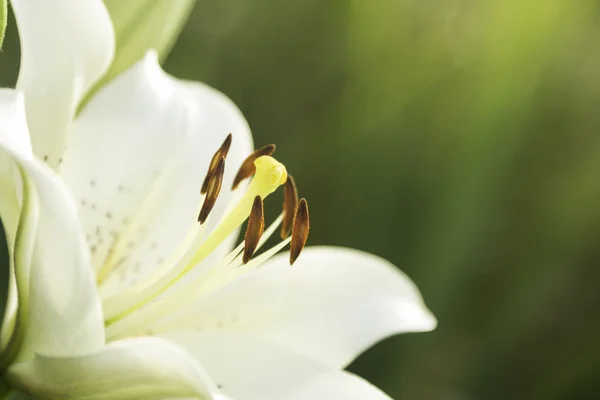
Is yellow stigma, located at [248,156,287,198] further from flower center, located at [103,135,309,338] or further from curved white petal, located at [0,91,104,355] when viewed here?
curved white petal, located at [0,91,104,355]

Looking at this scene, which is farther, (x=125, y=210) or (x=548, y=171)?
(x=548, y=171)

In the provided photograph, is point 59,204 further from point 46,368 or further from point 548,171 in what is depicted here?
point 548,171

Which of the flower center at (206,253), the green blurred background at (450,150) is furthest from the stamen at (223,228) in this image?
the green blurred background at (450,150)

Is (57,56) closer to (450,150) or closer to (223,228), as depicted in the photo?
(223,228)

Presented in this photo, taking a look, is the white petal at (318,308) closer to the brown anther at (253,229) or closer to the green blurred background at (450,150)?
the brown anther at (253,229)

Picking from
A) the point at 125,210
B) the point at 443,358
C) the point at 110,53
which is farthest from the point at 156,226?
the point at 443,358

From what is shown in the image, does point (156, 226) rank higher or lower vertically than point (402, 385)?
higher

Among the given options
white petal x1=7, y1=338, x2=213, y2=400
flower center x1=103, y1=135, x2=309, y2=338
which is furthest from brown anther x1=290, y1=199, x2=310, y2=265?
white petal x1=7, y1=338, x2=213, y2=400
